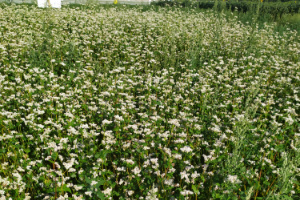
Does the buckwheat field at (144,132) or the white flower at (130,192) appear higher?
the buckwheat field at (144,132)

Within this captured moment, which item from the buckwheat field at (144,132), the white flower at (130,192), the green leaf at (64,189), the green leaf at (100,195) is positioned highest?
the buckwheat field at (144,132)

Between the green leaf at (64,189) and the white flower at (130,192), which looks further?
the white flower at (130,192)

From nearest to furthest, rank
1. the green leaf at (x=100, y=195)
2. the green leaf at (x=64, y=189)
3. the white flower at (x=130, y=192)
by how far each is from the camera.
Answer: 1. the green leaf at (x=100, y=195)
2. the green leaf at (x=64, y=189)
3. the white flower at (x=130, y=192)

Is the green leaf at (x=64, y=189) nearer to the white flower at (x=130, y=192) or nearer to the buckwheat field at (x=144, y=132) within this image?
the buckwheat field at (x=144, y=132)

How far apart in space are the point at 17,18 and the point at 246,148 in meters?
11.0

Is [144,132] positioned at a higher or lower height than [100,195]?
higher

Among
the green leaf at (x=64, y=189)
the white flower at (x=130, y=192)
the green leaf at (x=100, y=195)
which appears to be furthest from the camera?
the white flower at (x=130, y=192)

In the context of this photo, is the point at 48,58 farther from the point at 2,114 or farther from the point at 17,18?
the point at 17,18

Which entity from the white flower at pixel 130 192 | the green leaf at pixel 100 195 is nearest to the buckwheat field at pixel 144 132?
the green leaf at pixel 100 195

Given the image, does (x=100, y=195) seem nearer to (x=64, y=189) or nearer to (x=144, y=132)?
(x=64, y=189)

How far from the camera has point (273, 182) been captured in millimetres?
3459

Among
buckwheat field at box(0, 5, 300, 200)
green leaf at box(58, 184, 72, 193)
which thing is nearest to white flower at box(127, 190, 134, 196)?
buckwheat field at box(0, 5, 300, 200)

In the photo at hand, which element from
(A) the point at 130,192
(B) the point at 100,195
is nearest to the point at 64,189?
(B) the point at 100,195

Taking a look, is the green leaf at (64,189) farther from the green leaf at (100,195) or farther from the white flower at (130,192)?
the white flower at (130,192)
